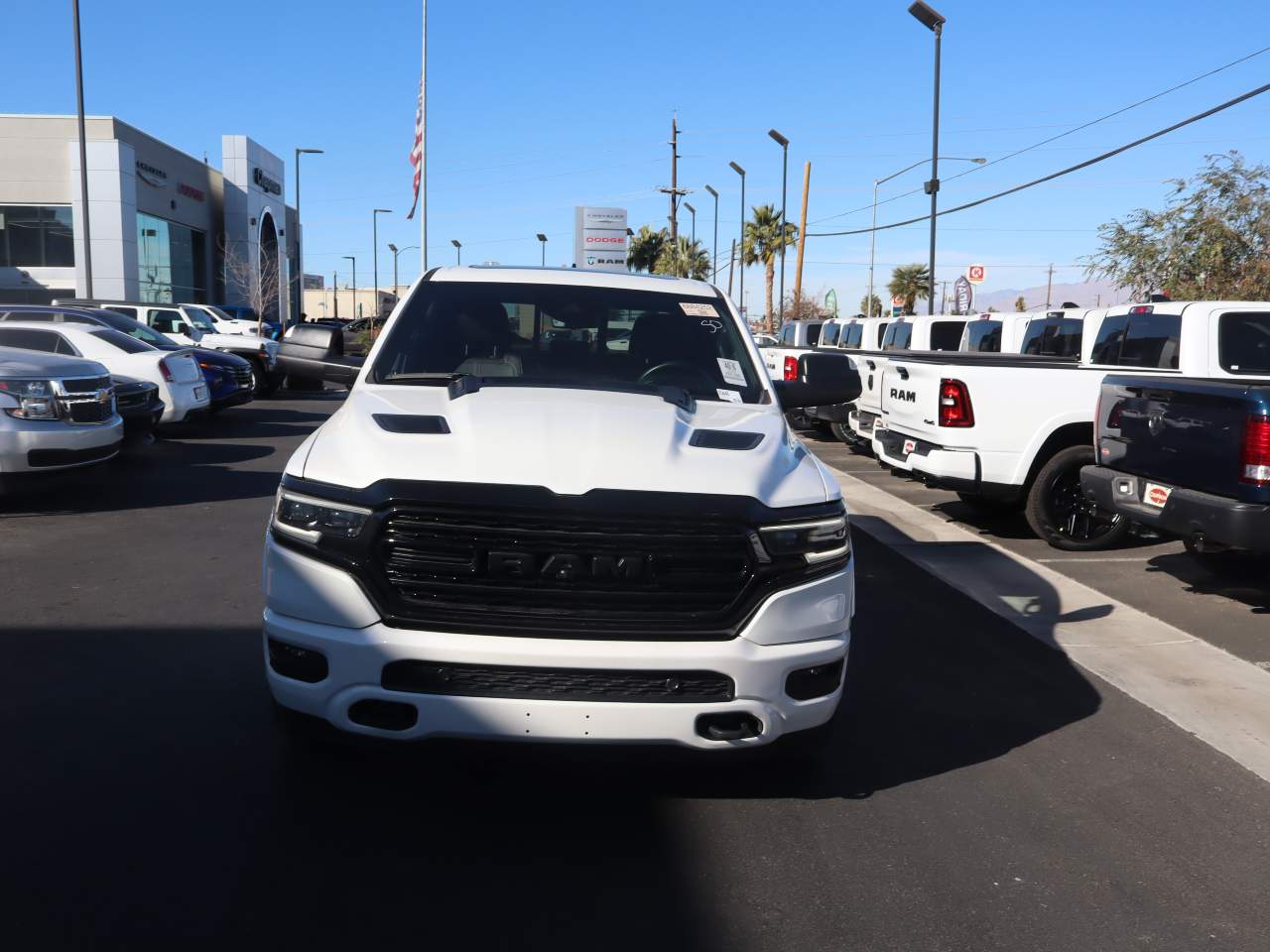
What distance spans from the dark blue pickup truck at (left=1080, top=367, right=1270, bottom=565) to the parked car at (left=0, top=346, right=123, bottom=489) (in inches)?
320

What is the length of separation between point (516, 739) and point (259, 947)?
2.82ft

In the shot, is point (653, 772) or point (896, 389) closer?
point (653, 772)

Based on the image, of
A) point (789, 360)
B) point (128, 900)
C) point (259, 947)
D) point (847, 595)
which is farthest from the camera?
point (789, 360)

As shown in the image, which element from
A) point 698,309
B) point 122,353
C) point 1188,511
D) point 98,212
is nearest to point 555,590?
point 698,309

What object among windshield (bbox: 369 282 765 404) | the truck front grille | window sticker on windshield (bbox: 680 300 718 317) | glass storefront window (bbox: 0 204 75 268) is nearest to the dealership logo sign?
glass storefront window (bbox: 0 204 75 268)

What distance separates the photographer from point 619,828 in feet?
12.4

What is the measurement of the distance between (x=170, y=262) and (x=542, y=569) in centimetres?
4934

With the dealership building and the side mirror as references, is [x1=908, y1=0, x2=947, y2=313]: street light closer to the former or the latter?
the side mirror

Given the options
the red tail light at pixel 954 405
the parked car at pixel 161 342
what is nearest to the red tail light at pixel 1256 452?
the red tail light at pixel 954 405

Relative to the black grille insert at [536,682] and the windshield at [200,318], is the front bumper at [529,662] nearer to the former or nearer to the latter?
the black grille insert at [536,682]

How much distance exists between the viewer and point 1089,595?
296 inches

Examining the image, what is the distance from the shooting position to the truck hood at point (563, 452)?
11.5ft

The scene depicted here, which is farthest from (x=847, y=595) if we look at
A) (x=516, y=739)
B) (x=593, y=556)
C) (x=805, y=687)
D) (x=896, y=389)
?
(x=896, y=389)

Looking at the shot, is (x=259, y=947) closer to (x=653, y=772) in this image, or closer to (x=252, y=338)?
(x=653, y=772)
